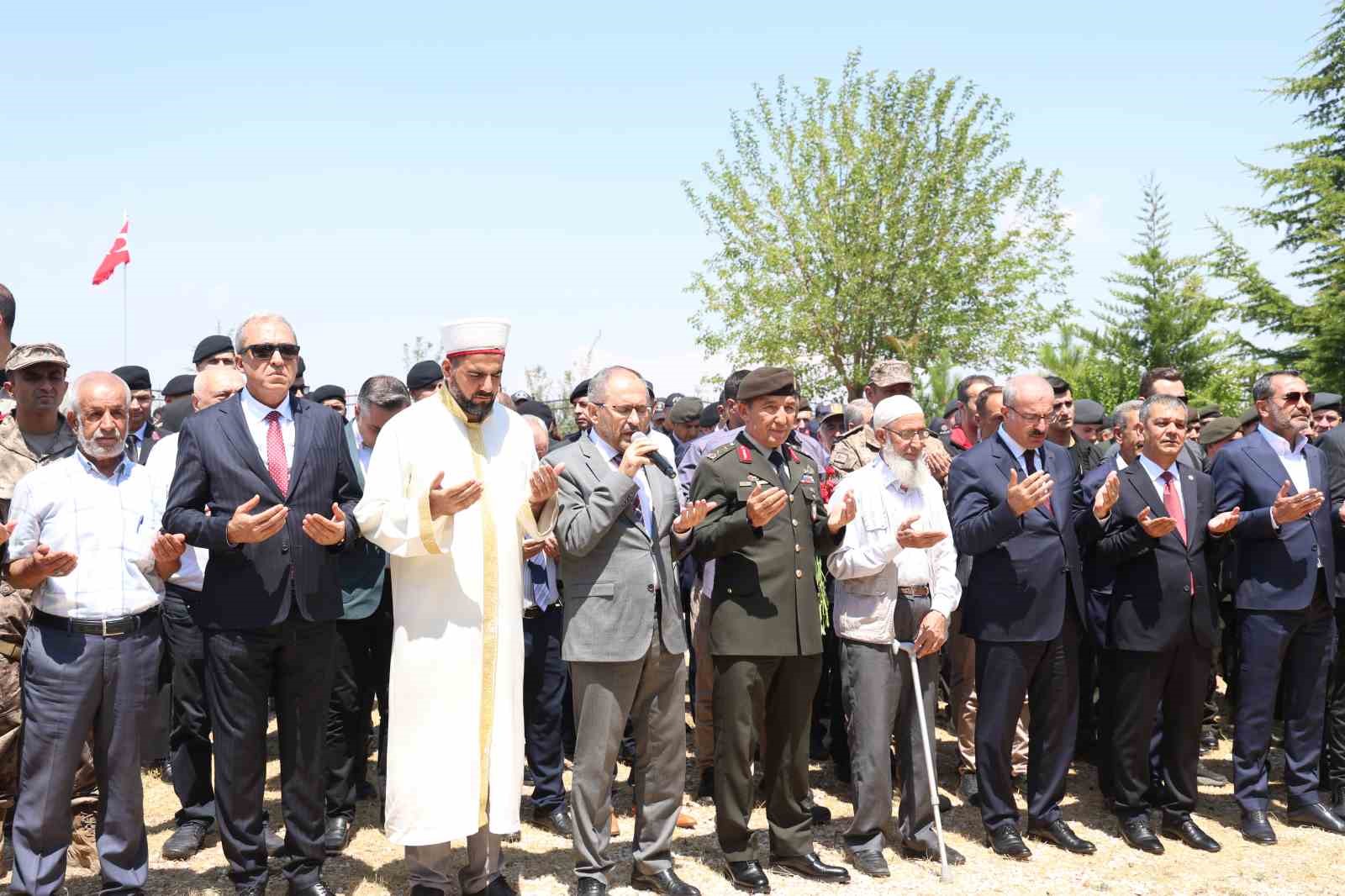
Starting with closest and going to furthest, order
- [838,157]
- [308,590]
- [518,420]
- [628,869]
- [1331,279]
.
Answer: [308,590] < [518,420] < [628,869] < [1331,279] < [838,157]

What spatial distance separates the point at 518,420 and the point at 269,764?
389 centimetres

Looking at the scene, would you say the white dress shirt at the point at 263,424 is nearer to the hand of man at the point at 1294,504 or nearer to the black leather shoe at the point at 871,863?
Answer: the black leather shoe at the point at 871,863


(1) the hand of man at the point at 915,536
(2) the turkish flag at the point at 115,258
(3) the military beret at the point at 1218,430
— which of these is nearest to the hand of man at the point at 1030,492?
(1) the hand of man at the point at 915,536

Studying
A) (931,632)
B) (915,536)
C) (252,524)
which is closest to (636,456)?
(915,536)

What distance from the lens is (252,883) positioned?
5145 millimetres

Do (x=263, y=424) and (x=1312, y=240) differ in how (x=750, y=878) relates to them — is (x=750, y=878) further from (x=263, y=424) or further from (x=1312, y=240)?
(x=1312, y=240)

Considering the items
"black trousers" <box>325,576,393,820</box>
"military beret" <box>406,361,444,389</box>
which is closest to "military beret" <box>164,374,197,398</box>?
"military beret" <box>406,361,444,389</box>

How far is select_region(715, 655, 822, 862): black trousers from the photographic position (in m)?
5.65

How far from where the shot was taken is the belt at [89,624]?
4930mm

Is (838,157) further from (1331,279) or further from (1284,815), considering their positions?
(1284,815)

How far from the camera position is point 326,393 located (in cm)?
857

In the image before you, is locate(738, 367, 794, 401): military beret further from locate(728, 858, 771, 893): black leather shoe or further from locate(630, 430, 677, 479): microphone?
locate(728, 858, 771, 893): black leather shoe

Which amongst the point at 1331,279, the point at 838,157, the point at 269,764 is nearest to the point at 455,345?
the point at 269,764

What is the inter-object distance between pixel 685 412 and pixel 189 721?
5.23 meters
